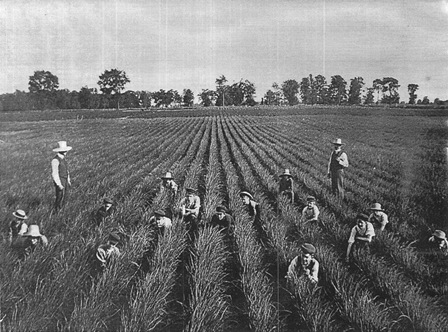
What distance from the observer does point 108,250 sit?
9.38ft

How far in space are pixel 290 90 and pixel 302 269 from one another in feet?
5.42

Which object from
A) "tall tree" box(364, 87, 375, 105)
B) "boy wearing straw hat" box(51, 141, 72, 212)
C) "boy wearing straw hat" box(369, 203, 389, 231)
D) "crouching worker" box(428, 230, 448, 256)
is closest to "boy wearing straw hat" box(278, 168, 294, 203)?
"boy wearing straw hat" box(369, 203, 389, 231)

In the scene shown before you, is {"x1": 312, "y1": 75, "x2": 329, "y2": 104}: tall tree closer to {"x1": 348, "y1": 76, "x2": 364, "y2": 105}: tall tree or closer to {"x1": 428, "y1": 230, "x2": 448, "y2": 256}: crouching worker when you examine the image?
{"x1": 348, "y1": 76, "x2": 364, "y2": 105}: tall tree

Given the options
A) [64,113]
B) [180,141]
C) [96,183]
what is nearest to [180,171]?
[180,141]

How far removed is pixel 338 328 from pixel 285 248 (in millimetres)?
837

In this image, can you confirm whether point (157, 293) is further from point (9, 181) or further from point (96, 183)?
point (9, 181)

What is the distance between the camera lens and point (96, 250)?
9.50ft

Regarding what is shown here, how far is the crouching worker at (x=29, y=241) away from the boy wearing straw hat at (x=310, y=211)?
237cm

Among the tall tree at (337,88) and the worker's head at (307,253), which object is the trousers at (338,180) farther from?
the worker's head at (307,253)

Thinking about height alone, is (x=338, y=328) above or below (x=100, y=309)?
below

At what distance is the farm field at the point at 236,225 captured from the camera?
238 centimetres

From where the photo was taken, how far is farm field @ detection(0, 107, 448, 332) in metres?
2.38

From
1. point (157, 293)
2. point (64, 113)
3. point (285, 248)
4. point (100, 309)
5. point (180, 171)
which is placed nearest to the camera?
point (100, 309)

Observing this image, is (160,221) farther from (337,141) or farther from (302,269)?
(337,141)
